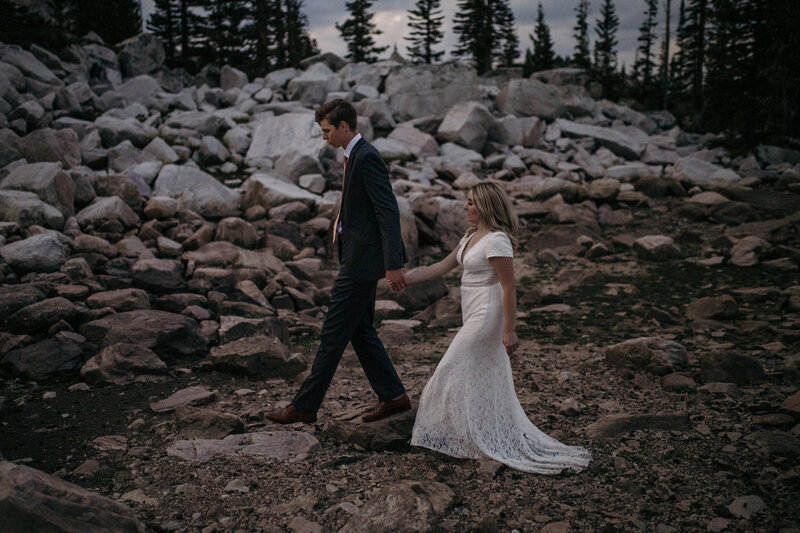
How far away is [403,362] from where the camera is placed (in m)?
6.15

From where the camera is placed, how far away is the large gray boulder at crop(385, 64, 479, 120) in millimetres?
23781

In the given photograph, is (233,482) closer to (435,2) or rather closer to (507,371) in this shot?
(507,371)

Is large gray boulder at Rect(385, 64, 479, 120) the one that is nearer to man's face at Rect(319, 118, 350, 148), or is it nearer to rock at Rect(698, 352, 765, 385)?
rock at Rect(698, 352, 765, 385)

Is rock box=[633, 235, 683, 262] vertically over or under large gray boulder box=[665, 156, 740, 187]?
under

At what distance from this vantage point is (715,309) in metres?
7.25

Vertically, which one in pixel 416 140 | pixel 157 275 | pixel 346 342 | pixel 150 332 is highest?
pixel 416 140

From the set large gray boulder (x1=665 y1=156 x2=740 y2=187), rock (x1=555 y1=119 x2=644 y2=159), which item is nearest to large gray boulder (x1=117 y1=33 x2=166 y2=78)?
rock (x1=555 y1=119 x2=644 y2=159)

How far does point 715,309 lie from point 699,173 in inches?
471

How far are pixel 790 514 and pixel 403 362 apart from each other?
3729 mm

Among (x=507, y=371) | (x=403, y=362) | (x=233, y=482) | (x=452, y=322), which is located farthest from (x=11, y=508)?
(x=452, y=322)

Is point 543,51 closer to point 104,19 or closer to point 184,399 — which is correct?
point 104,19

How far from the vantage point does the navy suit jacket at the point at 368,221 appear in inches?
151

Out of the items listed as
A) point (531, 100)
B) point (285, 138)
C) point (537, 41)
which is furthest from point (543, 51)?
point (285, 138)

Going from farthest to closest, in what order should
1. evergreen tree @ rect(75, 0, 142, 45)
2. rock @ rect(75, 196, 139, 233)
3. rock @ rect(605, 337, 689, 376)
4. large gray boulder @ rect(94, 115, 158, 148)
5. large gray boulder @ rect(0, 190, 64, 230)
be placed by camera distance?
evergreen tree @ rect(75, 0, 142, 45) → large gray boulder @ rect(94, 115, 158, 148) → rock @ rect(75, 196, 139, 233) → large gray boulder @ rect(0, 190, 64, 230) → rock @ rect(605, 337, 689, 376)
